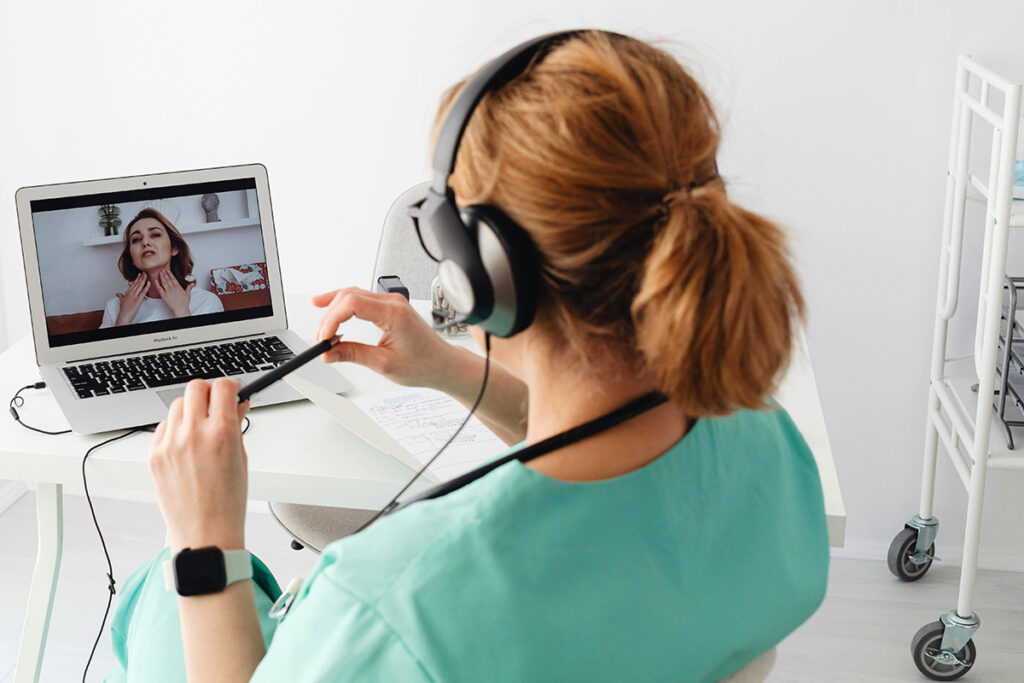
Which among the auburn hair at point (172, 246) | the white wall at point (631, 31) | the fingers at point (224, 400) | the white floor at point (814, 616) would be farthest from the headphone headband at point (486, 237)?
the white floor at point (814, 616)

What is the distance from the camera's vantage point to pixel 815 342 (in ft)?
7.07

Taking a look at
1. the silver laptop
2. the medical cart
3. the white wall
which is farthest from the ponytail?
the white wall

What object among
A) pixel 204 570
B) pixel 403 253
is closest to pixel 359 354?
pixel 204 570

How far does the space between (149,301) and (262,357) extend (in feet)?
0.61

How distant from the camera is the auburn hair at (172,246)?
1.46m

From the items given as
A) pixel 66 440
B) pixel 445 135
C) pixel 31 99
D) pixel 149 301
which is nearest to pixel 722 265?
pixel 445 135

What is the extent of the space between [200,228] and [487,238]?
37.4 inches

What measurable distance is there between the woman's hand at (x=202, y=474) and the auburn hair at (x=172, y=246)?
66cm

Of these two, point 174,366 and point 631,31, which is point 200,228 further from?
point 631,31

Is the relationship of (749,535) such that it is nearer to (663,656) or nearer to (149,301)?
(663,656)

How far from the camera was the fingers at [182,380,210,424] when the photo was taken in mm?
856

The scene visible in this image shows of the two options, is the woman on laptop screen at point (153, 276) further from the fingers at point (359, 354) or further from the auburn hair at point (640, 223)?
the auburn hair at point (640, 223)

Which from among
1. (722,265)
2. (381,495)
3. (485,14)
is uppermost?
(485,14)

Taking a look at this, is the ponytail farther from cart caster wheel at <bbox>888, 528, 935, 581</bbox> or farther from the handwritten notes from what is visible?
cart caster wheel at <bbox>888, 528, 935, 581</bbox>
